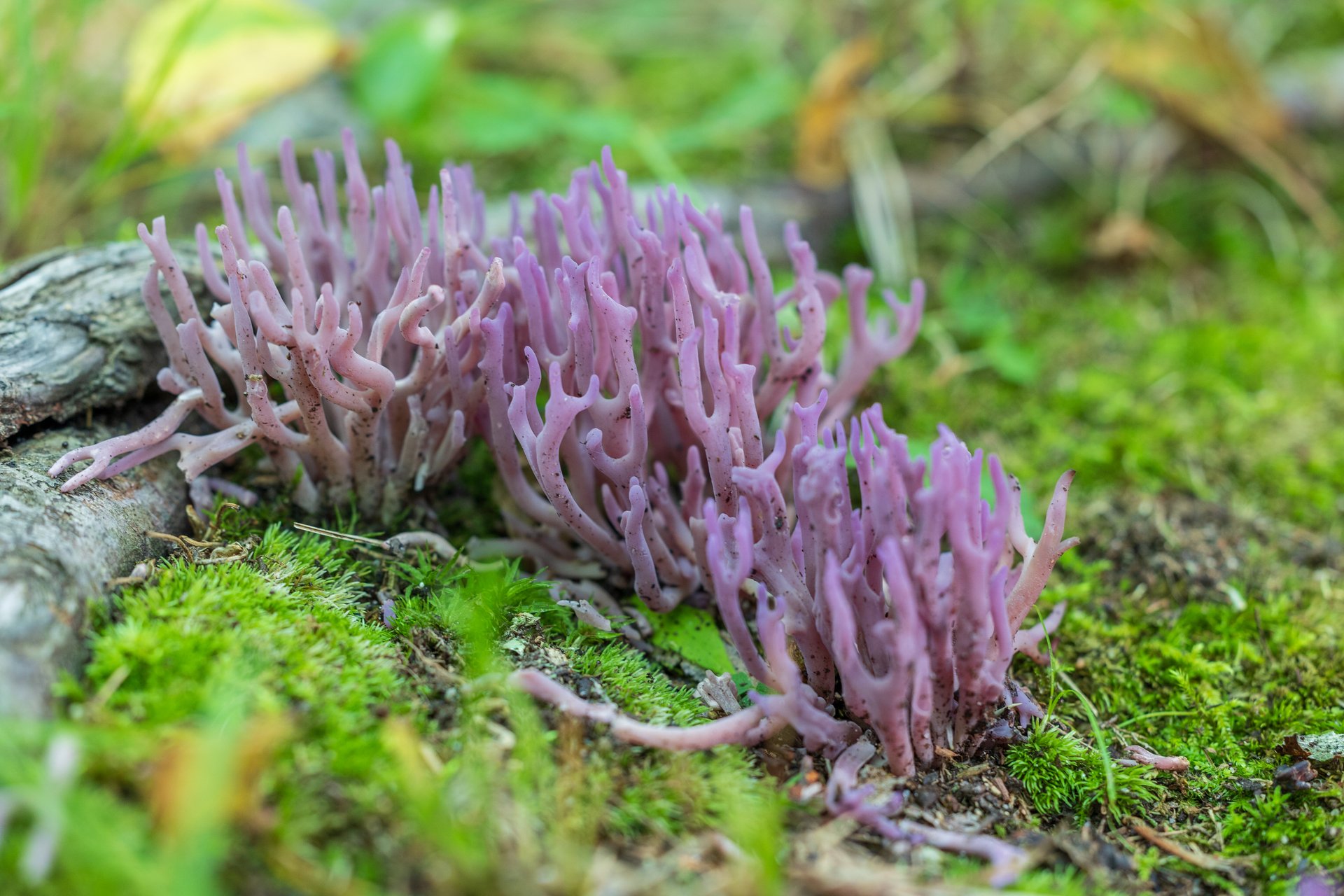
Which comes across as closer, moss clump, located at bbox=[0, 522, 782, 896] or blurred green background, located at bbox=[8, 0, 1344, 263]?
moss clump, located at bbox=[0, 522, 782, 896]

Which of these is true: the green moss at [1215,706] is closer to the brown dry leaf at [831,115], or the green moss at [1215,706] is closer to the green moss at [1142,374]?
the green moss at [1142,374]

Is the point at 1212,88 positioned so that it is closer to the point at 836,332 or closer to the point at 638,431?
the point at 836,332

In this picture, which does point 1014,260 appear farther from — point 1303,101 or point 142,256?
point 142,256

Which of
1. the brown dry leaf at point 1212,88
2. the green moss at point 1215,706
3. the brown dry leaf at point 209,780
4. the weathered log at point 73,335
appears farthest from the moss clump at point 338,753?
the brown dry leaf at point 1212,88

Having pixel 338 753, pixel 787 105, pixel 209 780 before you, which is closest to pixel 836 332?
pixel 787 105

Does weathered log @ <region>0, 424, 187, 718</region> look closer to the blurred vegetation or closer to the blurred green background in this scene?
the blurred vegetation

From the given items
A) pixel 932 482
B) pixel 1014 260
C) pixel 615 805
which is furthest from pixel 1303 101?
pixel 615 805

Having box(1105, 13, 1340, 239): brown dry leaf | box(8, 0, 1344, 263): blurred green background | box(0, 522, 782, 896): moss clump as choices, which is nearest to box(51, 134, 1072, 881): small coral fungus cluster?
box(0, 522, 782, 896): moss clump
